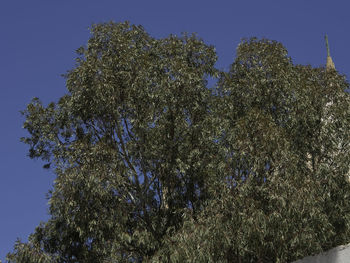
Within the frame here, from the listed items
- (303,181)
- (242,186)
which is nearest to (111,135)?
(242,186)

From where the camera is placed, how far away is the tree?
1755cm

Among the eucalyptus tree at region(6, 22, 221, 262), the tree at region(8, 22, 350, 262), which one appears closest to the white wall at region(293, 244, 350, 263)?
the tree at region(8, 22, 350, 262)

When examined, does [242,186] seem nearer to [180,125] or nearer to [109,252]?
[180,125]

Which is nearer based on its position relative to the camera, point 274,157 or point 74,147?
point 274,157

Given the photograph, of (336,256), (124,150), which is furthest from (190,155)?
(336,256)

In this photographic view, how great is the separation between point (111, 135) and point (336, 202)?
805 cm

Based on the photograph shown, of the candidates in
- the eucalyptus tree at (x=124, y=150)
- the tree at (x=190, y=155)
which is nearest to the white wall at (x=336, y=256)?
the tree at (x=190, y=155)

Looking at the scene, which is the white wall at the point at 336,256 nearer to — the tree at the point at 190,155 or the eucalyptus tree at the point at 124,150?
the tree at the point at 190,155

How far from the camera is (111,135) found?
21.9 metres

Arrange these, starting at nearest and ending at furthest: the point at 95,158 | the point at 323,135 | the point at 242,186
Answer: the point at 242,186
the point at 95,158
the point at 323,135

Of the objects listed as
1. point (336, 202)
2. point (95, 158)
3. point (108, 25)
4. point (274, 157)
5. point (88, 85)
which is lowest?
point (336, 202)

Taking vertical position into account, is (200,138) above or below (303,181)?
above

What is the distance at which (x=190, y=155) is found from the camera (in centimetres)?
2055

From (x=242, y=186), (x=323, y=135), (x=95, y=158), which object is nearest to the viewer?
(x=242, y=186)
